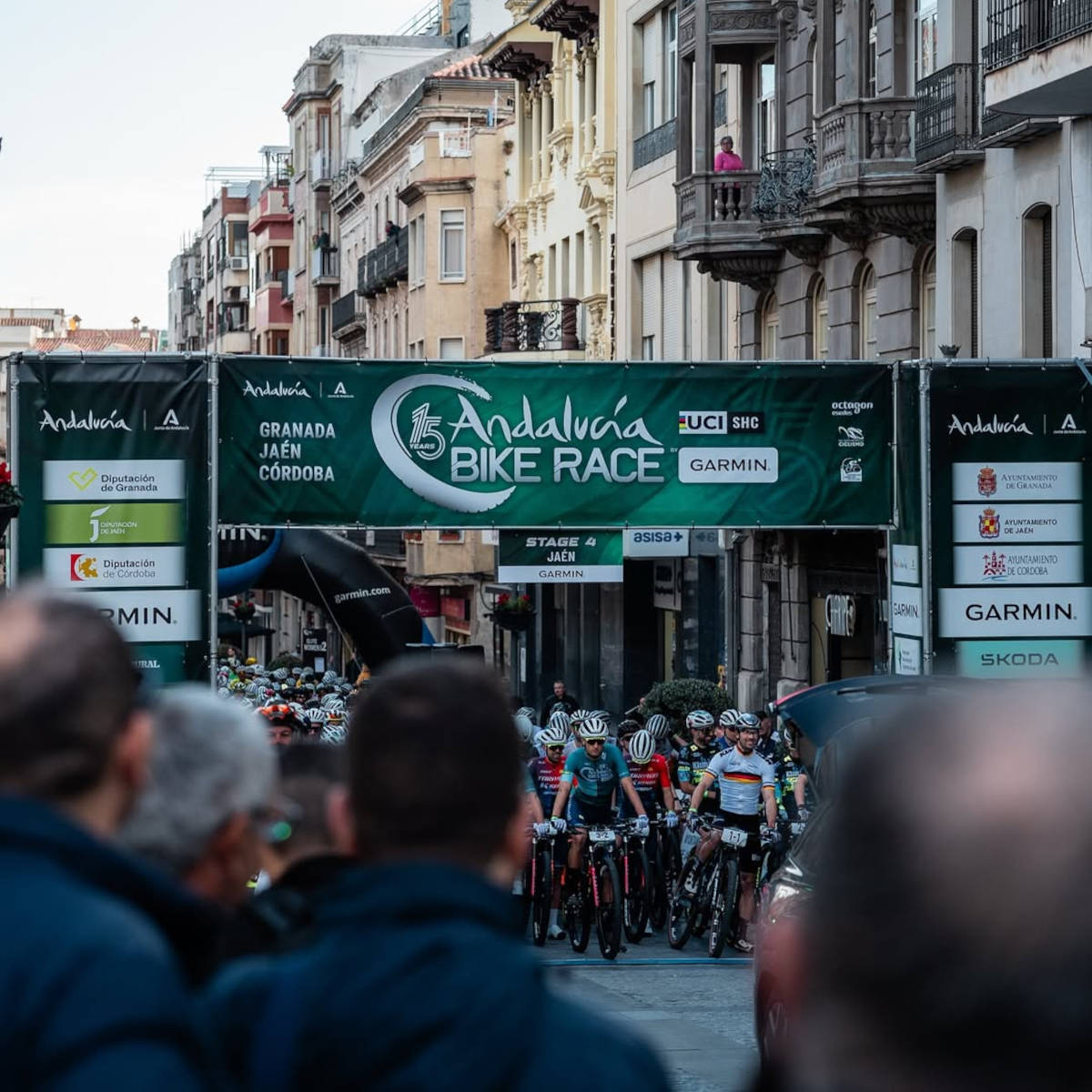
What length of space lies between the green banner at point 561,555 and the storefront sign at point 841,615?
883 cm

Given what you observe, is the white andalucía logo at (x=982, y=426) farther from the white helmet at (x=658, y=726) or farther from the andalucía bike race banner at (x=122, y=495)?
the andalucía bike race banner at (x=122, y=495)

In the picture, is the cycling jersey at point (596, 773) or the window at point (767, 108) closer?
the cycling jersey at point (596, 773)

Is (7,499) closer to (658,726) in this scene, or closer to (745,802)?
(658,726)

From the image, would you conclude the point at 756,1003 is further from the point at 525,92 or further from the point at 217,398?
the point at 525,92

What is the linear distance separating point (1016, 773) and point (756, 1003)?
868cm

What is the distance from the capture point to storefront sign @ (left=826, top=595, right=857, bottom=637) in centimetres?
3059

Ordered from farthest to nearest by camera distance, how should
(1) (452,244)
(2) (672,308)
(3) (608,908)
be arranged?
(1) (452,244)
(2) (672,308)
(3) (608,908)

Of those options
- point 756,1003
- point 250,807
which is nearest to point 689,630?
point 756,1003

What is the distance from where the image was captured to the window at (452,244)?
60.6m

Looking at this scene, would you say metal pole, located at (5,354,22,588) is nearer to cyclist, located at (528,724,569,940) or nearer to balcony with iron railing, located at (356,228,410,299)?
cyclist, located at (528,724,569,940)

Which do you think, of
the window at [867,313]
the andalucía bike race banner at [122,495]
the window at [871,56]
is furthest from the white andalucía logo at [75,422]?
the window at [867,313]

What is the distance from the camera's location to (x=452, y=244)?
61.0 metres

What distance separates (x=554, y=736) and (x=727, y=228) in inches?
601

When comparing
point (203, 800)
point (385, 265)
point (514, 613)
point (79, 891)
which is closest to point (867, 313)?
point (514, 613)
